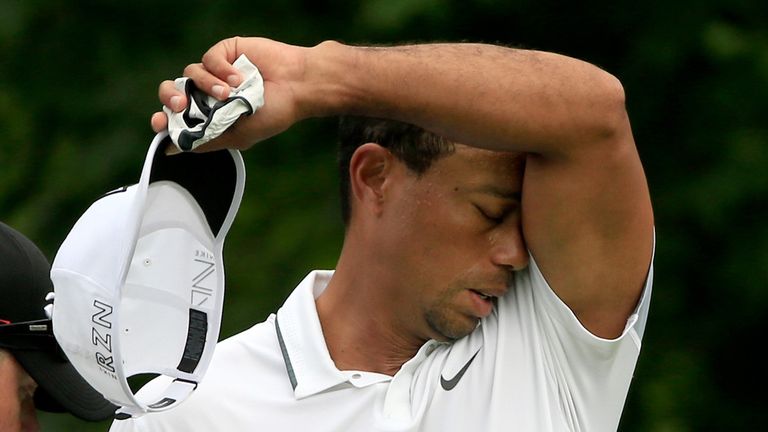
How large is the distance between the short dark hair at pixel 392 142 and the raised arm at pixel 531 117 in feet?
0.67

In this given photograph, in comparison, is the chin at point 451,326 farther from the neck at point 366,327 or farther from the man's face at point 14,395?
the man's face at point 14,395

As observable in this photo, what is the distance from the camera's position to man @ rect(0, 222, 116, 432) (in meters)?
2.45

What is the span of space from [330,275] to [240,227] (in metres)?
1.07

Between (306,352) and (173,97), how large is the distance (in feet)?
2.18

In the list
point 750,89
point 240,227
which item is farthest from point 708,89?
point 240,227

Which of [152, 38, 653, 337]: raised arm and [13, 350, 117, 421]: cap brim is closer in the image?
[152, 38, 653, 337]: raised arm

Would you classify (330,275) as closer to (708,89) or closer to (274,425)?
A: (274,425)

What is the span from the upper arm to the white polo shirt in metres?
0.03

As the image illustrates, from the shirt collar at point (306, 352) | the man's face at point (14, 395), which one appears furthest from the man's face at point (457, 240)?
the man's face at point (14, 395)

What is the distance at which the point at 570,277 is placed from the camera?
243cm

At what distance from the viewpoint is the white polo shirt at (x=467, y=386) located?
2467 mm

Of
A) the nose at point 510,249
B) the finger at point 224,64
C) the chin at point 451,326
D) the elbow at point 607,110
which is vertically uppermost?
the elbow at point 607,110

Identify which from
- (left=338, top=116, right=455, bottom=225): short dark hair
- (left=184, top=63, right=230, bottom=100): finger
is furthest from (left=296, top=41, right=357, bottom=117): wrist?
(left=338, top=116, right=455, bottom=225): short dark hair

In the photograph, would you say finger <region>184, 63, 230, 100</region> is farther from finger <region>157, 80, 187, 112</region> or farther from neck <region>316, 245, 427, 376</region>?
neck <region>316, 245, 427, 376</region>
